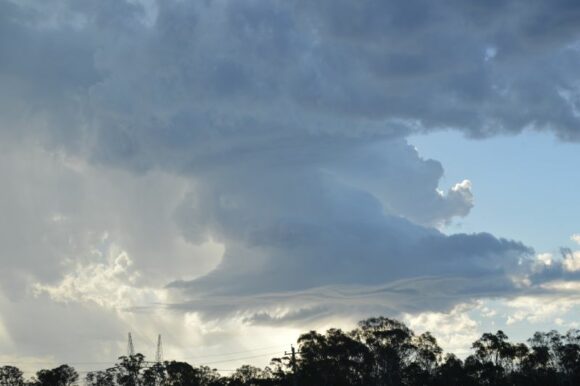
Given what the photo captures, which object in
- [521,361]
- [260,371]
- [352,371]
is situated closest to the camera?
[352,371]

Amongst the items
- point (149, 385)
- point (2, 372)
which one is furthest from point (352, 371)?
point (2, 372)

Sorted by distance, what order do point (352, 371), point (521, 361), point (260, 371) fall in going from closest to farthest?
point (352, 371) → point (521, 361) → point (260, 371)

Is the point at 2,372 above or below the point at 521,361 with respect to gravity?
above

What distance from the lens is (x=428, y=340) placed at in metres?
168

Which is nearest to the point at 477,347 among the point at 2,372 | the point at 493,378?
the point at 493,378

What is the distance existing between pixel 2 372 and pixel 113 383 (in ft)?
76.1

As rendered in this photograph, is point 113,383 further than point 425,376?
Yes

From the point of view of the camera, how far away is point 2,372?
17012 centimetres

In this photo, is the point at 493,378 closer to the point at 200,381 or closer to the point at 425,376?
the point at 425,376

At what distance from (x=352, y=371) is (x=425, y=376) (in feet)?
53.0

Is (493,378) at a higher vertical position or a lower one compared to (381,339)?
lower

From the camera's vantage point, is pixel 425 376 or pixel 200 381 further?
pixel 200 381

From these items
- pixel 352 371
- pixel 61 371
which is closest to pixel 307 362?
pixel 352 371

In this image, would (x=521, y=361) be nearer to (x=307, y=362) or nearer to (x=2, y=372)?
(x=307, y=362)
